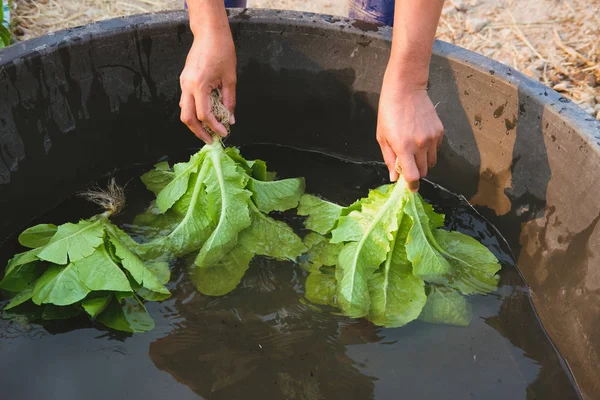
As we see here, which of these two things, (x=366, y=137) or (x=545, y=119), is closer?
(x=545, y=119)

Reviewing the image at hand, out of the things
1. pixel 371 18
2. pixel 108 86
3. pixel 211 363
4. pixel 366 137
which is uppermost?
pixel 371 18

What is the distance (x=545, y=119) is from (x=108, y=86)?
1631 mm

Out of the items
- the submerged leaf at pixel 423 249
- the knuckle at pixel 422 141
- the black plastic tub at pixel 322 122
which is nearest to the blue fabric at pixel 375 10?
the black plastic tub at pixel 322 122

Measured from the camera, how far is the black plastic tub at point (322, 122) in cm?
199

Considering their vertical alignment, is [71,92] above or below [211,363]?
above

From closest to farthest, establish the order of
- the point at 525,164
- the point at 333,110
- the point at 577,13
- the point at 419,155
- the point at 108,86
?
the point at 419,155, the point at 525,164, the point at 108,86, the point at 333,110, the point at 577,13

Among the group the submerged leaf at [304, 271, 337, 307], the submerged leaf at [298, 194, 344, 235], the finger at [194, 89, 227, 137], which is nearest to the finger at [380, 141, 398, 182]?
the submerged leaf at [298, 194, 344, 235]

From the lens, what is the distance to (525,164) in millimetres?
2199

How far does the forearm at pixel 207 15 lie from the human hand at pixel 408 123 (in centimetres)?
63

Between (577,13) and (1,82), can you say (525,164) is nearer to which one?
(1,82)

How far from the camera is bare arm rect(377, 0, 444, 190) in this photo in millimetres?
1767

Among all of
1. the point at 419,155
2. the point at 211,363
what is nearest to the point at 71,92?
the point at 211,363

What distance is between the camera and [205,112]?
2.06 m

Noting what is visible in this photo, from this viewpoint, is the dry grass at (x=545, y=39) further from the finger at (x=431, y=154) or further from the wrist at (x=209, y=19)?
the wrist at (x=209, y=19)
